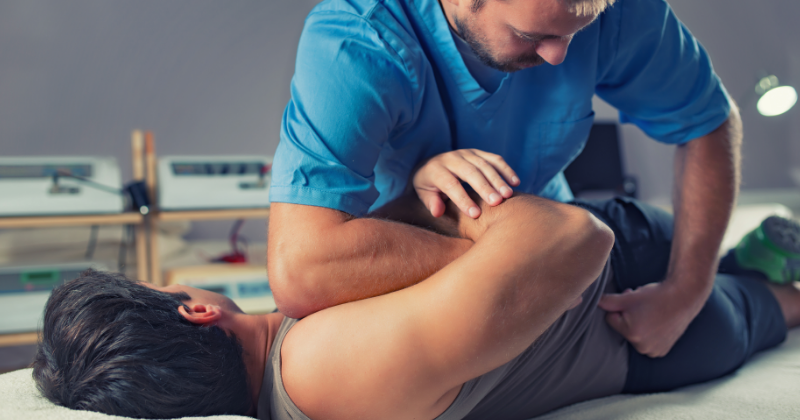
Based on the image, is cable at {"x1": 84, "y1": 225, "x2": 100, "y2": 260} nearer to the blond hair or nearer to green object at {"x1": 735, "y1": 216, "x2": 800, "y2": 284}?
the blond hair

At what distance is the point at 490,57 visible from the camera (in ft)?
2.54

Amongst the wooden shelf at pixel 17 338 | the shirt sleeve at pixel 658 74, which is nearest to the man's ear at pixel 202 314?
the shirt sleeve at pixel 658 74

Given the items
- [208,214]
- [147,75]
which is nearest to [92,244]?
[208,214]

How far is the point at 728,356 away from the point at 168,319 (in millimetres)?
909

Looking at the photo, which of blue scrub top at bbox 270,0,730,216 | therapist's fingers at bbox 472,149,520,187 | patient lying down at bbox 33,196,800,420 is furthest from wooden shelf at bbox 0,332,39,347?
therapist's fingers at bbox 472,149,520,187

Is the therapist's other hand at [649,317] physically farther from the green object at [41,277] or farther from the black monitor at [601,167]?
the black monitor at [601,167]

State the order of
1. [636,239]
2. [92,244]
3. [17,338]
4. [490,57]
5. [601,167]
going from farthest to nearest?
[601,167] → [92,244] → [17,338] → [636,239] → [490,57]

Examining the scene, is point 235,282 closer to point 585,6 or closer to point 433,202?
point 433,202

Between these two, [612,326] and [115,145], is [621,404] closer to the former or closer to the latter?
[612,326]

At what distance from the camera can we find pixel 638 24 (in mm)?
914

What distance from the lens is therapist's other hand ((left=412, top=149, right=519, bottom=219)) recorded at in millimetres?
667

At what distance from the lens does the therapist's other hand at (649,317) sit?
0.83 meters

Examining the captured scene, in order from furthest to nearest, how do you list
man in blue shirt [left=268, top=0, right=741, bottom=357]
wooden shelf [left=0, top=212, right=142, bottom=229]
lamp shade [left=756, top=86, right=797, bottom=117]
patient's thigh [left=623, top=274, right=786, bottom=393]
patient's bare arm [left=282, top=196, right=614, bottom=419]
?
lamp shade [left=756, top=86, right=797, bottom=117]
wooden shelf [left=0, top=212, right=142, bottom=229]
patient's thigh [left=623, top=274, right=786, bottom=393]
man in blue shirt [left=268, top=0, right=741, bottom=357]
patient's bare arm [left=282, top=196, right=614, bottom=419]

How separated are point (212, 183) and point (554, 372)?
1.49 metres
